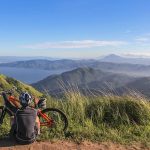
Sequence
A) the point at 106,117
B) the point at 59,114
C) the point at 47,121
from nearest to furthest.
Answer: the point at 47,121
the point at 59,114
the point at 106,117

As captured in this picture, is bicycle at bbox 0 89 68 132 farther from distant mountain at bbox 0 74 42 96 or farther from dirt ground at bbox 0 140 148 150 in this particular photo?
distant mountain at bbox 0 74 42 96

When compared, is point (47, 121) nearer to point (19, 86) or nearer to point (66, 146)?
point (66, 146)

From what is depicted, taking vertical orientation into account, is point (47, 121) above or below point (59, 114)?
below

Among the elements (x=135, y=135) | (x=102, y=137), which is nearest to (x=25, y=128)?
(x=102, y=137)

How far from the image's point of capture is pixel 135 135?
25.2ft

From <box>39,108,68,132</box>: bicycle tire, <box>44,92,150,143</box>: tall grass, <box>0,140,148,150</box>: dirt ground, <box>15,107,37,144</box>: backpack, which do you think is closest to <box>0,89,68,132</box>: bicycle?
<box>39,108,68,132</box>: bicycle tire

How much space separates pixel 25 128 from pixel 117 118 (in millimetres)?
2835

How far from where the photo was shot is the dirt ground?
6.58 meters

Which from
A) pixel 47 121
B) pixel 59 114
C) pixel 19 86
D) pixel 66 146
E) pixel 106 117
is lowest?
pixel 19 86

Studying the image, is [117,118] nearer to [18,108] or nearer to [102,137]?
[102,137]

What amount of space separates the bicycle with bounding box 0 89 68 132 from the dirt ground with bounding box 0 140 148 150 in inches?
29.4

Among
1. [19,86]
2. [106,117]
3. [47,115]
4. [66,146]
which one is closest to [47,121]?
[47,115]

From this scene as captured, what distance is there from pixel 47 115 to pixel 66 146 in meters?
1.34

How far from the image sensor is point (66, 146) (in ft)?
22.1
